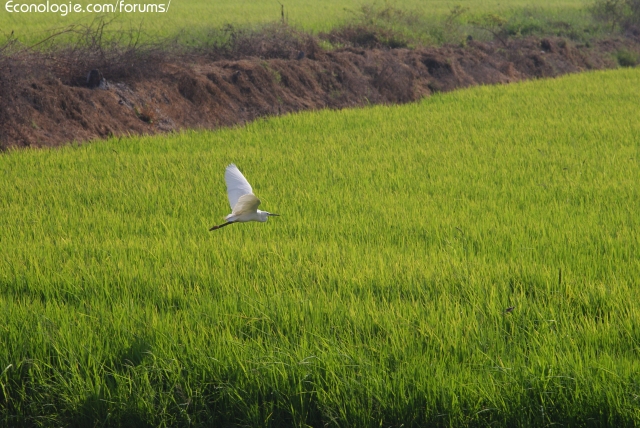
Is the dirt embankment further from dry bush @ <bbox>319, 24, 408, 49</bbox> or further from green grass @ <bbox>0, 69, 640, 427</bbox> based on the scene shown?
green grass @ <bbox>0, 69, 640, 427</bbox>

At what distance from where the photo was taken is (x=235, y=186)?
4.11m

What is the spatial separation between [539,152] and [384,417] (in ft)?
19.2

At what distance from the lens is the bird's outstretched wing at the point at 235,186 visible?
13.3 feet

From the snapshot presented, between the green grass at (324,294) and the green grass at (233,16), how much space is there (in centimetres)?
835

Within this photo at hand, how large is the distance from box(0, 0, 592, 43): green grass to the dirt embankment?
3152 millimetres

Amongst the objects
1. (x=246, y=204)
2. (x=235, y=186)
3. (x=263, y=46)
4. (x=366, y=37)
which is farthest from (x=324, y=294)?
(x=366, y=37)

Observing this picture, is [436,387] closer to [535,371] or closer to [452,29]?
[535,371]

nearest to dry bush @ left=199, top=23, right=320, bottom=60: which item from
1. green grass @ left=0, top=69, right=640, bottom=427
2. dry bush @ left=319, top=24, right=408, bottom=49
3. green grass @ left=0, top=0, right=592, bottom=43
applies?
green grass @ left=0, top=0, right=592, bottom=43

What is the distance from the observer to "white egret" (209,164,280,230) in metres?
3.79

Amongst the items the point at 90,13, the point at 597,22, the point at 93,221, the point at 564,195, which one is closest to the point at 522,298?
the point at 564,195

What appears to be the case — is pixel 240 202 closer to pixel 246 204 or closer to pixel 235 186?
pixel 246 204

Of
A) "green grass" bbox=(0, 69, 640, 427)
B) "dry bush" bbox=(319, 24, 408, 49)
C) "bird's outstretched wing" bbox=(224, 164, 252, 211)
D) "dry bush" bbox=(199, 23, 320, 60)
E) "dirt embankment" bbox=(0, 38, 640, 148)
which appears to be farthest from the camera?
"dry bush" bbox=(319, 24, 408, 49)

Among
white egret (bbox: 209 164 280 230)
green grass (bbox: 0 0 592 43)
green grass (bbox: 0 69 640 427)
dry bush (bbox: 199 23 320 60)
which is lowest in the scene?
green grass (bbox: 0 69 640 427)

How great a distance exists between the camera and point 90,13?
21.5 m
